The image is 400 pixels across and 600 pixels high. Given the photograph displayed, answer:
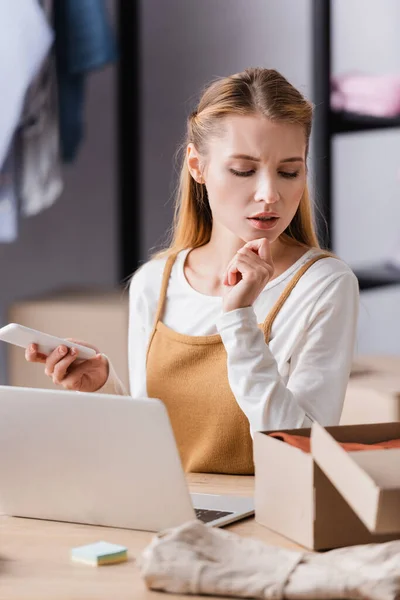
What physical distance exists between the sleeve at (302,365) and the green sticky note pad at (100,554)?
1.30ft

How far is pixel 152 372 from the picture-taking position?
1743 millimetres

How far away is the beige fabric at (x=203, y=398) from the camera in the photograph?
65.0 inches

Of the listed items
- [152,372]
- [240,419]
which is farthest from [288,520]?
[152,372]

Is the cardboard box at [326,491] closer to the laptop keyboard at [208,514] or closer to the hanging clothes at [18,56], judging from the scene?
the laptop keyboard at [208,514]

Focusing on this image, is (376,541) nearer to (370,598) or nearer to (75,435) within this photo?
(370,598)

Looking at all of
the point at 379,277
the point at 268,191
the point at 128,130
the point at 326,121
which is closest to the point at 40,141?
the point at 128,130

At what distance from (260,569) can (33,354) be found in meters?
0.56

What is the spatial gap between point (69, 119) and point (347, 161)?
843 millimetres

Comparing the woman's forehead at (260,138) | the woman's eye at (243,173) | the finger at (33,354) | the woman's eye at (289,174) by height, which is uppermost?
the woman's forehead at (260,138)

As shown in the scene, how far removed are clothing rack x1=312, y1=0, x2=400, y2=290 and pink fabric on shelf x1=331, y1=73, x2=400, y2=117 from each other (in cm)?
2

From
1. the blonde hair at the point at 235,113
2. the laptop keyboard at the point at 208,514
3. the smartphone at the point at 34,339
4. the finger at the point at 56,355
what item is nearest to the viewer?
the laptop keyboard at the point at 208,514

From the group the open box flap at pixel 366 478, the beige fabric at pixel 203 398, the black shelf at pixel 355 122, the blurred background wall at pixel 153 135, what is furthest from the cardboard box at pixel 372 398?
the open box flap at pixel 366 478

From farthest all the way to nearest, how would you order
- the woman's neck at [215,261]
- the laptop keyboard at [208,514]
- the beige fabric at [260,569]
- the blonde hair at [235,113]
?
1. the woman's neck at [215,261]
2. the blonde hair at [235,113]
3. the laptop keyboard at [208,514]
4. the beige fabric at [260,569]

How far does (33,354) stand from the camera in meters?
1.47
